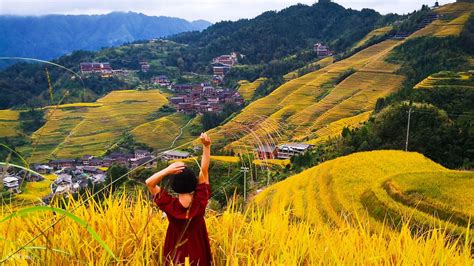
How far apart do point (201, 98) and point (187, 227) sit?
49079mm

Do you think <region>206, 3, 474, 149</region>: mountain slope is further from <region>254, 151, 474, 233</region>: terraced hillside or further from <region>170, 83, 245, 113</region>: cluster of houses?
<region>254, 151, 474, 233</region>: terraced hillside

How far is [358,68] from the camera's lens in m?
41.2

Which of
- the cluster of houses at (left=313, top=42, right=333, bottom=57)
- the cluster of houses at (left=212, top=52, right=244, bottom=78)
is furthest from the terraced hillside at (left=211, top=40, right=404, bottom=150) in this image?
the cluster of houses at (left=212, top=52, right=244, bottom=78)

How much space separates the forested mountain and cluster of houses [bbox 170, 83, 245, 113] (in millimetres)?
17465

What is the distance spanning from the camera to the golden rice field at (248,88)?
49.9 m

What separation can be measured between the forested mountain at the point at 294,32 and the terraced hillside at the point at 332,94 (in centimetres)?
2043

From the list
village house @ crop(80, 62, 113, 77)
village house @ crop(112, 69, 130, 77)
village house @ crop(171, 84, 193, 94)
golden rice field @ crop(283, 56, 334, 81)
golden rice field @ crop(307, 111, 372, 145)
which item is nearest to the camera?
golden rice field @ crop(307, 111, 372, 145)

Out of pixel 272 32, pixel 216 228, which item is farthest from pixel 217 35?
pixel 216 228

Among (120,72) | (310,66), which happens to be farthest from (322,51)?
(120,72)

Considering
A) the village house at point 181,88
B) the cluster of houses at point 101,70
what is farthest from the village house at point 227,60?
the village house at point 181,88

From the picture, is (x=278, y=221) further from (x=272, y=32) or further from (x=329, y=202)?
(x=272, y=32)

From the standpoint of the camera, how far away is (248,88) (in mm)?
53656

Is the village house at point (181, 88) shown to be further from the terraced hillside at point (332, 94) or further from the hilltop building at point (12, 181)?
Answer: the hilltop building at point (12, 181)

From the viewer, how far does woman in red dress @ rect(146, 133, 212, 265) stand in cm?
153
